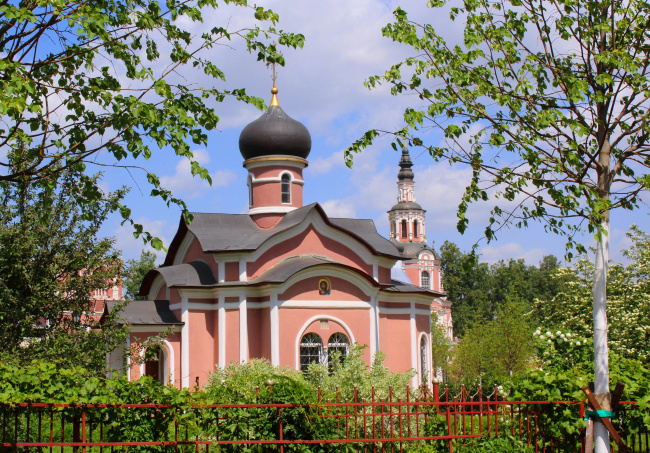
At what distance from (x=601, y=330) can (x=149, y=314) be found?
46.2 ft

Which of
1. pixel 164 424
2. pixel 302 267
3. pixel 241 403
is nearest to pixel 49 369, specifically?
pixel 164 424

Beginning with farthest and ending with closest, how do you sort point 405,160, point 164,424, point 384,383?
point 405,160 < point 384,383 < point 164,424

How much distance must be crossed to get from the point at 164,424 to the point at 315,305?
11.5 meters

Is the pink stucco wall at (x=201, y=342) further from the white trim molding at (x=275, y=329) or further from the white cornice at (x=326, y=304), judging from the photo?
the white cornice at (x=326, y=304)

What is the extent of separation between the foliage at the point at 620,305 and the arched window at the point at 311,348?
5.73m

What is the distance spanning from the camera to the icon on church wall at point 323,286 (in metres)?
18.1

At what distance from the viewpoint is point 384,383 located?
37.3 feet

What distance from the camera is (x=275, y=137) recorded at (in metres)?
20.9

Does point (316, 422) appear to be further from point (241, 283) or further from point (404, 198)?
point (404, 198)

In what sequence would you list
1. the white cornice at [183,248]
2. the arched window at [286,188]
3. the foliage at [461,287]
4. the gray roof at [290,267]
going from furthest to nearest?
1. the foliage at [461,287]
2. the arched window at [286,188]
3. the white cornice at [183,248]
4. the gray roof at [290,267]

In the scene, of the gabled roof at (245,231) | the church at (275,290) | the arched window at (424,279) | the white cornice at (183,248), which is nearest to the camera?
the church at (275,290)

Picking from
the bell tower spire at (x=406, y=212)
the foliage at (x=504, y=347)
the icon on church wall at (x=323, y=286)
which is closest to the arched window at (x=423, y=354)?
the icon on church wall at (x=323, y=286)

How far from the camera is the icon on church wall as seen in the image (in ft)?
59.3

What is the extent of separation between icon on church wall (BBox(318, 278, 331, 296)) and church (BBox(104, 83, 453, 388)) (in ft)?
0.08
